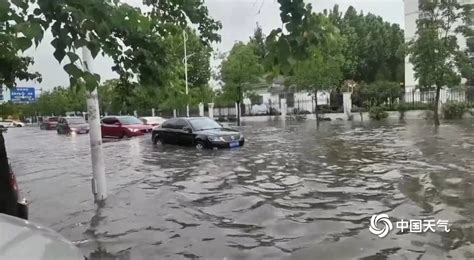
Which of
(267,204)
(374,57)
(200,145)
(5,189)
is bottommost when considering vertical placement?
(267,204)

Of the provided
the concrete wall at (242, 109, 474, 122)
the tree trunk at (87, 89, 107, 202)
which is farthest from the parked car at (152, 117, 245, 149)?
the concrete wall at (242, 109, 474, 122)

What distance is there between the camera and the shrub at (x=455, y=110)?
29531 mm

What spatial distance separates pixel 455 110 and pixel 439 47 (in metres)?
A: 7.57

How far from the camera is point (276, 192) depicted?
8766 mm

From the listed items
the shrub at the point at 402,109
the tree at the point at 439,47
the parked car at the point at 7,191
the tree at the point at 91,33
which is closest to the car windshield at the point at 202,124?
the tree at the point at 439,47

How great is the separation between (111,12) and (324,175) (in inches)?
311

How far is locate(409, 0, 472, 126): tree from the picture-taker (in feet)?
77.3

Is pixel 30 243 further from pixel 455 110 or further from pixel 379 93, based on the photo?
pixel 379 93

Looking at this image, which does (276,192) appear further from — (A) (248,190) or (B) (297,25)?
(B) (297,25)

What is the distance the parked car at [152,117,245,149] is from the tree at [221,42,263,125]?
51.8 ft

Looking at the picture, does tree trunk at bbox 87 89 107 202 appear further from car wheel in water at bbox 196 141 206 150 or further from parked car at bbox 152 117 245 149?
car wheel in water at bbox 196 141 206 150

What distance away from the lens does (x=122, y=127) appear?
1049 inches

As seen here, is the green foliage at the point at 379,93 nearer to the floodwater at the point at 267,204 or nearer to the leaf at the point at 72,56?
the floodwater at the point at 267,204

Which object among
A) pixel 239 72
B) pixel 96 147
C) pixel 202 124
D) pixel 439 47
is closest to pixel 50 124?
pixel 239 72
